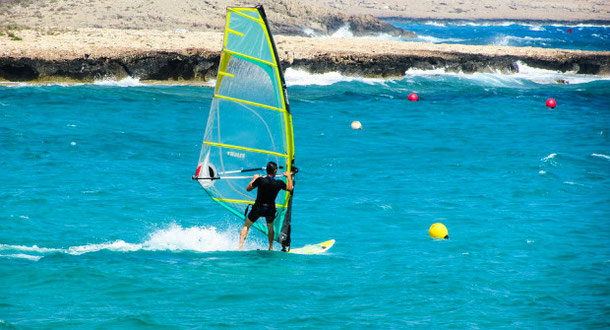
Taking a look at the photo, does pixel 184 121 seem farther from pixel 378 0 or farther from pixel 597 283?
pixel 378 0

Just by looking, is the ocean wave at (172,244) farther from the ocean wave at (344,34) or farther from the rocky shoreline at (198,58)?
the ocean wave at (344,34)

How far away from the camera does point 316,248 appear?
12.6 meters

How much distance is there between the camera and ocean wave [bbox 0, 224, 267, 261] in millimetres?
11719

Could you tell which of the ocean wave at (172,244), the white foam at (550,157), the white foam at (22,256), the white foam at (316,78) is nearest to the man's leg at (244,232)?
the ocean wave at (172,244)

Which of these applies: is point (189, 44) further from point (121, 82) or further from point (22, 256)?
point (22, 256)

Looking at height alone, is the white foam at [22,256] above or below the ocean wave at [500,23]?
below

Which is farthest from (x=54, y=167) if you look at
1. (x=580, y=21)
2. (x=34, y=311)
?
(x=580, y=21)

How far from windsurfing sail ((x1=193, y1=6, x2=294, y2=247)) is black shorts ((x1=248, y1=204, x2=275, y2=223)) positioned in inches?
15.5

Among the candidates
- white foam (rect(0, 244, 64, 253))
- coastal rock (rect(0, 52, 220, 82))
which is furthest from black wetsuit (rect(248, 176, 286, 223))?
coastal rock (rect(0, 52, 220, 82))

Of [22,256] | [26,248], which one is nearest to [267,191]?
[22,256]

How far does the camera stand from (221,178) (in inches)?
456

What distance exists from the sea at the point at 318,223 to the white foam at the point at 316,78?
230 inches

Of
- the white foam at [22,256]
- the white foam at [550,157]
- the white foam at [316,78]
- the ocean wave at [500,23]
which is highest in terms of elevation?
the ocean wave at [500,23]

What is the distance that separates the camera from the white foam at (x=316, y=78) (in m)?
33.6
